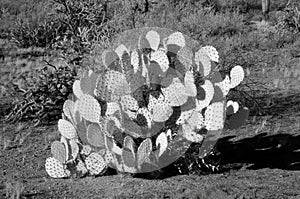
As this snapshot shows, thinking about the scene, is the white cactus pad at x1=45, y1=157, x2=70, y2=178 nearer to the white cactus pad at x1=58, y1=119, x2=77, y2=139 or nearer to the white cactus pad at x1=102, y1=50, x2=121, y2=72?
the white cactus pad at x1=58, y1=119, x2=77, y2=139

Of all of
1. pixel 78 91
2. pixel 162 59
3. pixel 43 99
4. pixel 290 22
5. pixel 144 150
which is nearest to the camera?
pixel 144 150

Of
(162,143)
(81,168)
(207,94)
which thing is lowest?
(81,168)

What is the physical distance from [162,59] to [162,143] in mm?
731

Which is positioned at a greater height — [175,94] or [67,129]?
[175,94]

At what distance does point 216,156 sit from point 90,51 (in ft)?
11.8

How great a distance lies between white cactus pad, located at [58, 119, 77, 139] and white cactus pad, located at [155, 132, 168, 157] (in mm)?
784

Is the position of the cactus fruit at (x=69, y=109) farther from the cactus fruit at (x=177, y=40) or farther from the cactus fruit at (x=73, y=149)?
the cactus fruit at (x=177, y=40)

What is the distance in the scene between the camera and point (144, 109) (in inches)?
223

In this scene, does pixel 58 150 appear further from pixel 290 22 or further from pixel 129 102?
pixel 290 22

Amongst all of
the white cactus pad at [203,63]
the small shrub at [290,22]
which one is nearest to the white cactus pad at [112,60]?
the white cactus pad at [203,63]

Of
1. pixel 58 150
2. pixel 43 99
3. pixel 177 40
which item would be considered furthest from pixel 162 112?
pixel 43 99

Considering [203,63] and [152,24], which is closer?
[203,63]

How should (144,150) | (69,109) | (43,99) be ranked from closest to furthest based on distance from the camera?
(144,150) < (69,109) < (43,99)

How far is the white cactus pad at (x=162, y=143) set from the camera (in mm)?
5465
